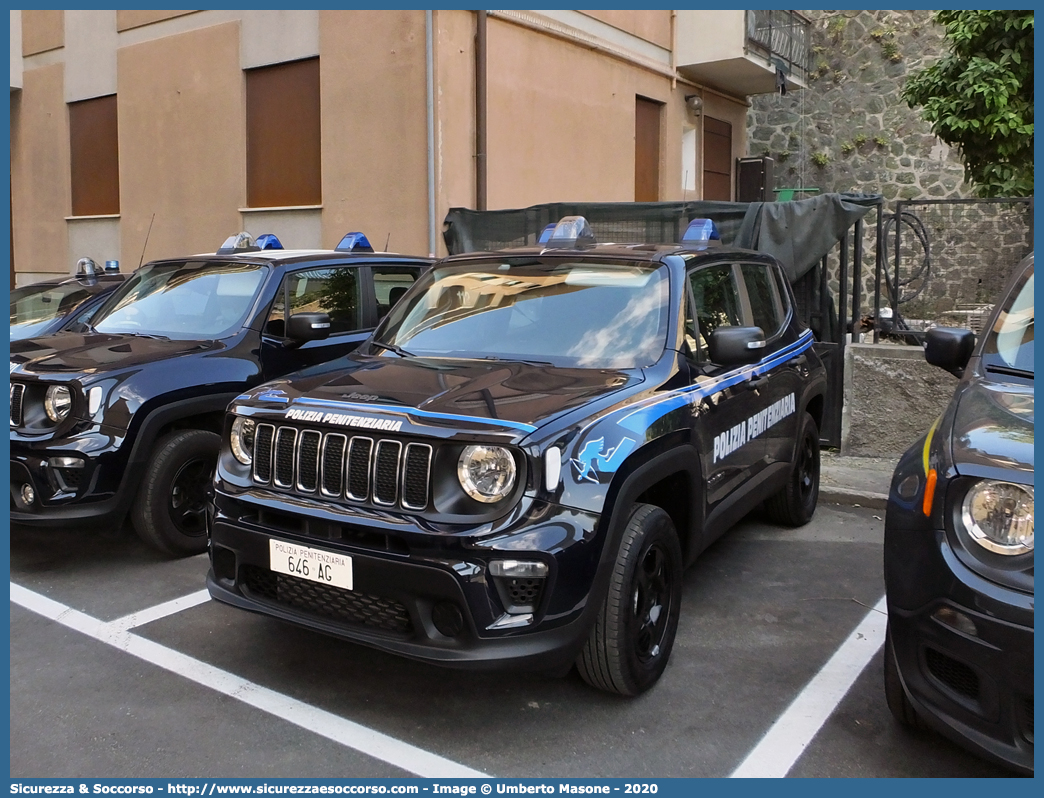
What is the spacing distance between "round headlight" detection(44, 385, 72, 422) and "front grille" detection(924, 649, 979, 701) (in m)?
4.31

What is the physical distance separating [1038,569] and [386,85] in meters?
9.41

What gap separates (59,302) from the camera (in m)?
8.46

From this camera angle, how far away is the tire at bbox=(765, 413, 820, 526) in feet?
19.2

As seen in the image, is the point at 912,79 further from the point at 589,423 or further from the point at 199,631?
→ the point at 199,631

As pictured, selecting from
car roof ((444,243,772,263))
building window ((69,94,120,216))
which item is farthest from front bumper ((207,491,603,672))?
building window ((69,94,120,216))

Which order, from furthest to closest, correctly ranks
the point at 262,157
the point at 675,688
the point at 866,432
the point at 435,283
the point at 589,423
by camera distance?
the point at 262,157 → the point at 866,432 → the point at 435,283 → the point at 675,688 → the point at 589,423

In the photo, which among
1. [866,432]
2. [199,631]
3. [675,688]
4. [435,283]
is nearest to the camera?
[675,688]

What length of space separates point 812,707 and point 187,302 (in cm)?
457

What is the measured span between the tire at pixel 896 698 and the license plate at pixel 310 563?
191 centimetres

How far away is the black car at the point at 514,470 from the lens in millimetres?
3240

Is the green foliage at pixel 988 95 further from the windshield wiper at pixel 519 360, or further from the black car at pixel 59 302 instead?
the black car at pixel 59 302

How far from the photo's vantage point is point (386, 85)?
10.6m

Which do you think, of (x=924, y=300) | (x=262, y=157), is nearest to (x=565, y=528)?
(x=924, y=300)

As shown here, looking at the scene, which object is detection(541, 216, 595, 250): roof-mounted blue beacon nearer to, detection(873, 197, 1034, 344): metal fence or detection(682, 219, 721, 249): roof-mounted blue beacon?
detection(682, 219, 721, 249): roof-mounted blue beacon
